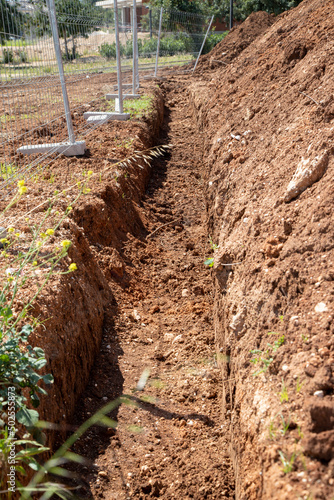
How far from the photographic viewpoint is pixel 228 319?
2928 millimetres

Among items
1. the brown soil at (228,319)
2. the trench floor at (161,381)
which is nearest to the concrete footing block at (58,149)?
the brown soil at (228,319)

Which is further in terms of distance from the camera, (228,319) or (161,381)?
(161,381)

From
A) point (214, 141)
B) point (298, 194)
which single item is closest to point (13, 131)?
point (214, 141)

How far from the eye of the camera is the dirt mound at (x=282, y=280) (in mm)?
1705

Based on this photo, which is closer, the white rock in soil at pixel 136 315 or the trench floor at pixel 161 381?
the trench floor at pixel 161 381

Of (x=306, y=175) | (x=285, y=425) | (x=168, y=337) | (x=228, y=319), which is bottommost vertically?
(x=168, y=337)

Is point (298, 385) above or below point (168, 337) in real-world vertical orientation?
above

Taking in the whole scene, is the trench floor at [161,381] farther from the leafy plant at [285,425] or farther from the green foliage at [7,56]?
the green foliage at [7,56]

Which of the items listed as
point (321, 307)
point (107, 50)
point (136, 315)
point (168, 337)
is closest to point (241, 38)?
point (107, 50)

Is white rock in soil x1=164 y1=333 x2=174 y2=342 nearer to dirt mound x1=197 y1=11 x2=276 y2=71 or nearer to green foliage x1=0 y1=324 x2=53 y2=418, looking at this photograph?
green foliage x1=0 y1=324 x2=53 y2=418

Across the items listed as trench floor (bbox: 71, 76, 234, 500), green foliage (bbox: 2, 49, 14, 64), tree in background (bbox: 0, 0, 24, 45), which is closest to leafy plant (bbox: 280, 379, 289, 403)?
trench floor (bbox: 71, 76, 234, 500)

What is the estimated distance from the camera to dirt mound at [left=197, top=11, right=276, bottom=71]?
1393 centimetres

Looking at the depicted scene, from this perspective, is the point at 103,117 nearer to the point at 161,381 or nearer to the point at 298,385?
A: the point at 161,381

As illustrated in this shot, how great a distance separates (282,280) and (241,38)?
14.0m
